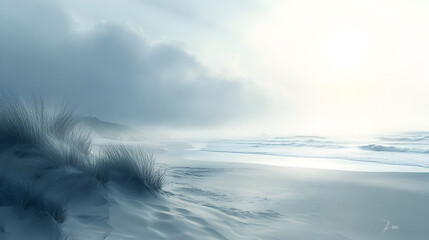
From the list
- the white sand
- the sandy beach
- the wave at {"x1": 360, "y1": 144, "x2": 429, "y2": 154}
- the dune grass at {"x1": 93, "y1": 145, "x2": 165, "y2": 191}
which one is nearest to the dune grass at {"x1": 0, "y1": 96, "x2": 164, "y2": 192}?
the dune grass at {"x1": 93, "y1": 145, "x2": 165, "y2": 191}

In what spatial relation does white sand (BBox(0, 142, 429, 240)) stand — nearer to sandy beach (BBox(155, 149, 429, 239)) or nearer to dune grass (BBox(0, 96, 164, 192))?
sandy beach (BBox(155, 149, 429, 239))

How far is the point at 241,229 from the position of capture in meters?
3.55

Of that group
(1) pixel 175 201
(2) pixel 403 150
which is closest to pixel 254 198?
(1) pixel 175 201

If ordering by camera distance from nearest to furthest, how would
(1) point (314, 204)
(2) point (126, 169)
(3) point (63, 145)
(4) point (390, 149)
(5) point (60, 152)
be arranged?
(5) point (60, 152)
(3) point (63, 145)
(2) point (126, 169)
(1) point (314, 204)
(4) point (390, 149)

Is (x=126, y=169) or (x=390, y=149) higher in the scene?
(x=126, y=169)

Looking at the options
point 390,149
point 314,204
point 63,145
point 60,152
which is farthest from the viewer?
point 390,149

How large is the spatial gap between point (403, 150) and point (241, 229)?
18.2 m

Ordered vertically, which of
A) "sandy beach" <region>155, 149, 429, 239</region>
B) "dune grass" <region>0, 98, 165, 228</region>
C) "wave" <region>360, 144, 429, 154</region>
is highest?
"dune grass" <region>0, 98, 165, 228</region>

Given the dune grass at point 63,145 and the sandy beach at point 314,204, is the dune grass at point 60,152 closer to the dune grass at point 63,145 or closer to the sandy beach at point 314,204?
the dune grass at point 63,145

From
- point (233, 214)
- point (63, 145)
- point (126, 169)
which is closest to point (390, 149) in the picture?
point (233, 214)

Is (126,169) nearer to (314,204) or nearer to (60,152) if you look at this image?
(60,152)

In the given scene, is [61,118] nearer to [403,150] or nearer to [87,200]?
[87,200]

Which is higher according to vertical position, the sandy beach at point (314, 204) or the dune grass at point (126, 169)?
the dune grass at point (126, 169)

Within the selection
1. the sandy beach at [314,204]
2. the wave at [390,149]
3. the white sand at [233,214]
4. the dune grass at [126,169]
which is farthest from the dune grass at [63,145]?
the wave at [390,149]
